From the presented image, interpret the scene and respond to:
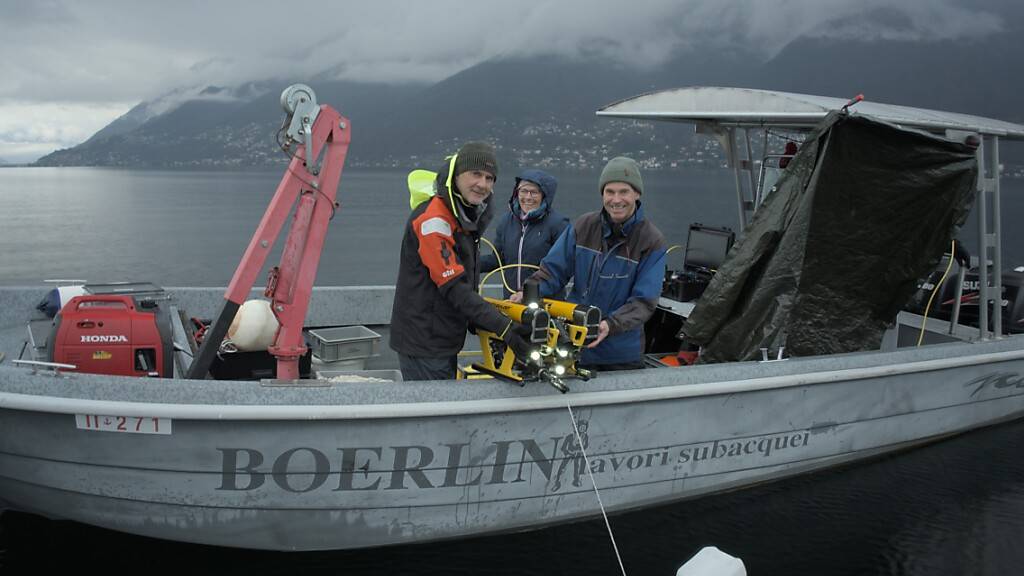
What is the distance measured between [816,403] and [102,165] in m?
212

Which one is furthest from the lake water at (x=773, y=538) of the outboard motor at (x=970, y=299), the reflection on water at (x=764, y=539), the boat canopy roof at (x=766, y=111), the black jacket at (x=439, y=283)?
the boat canopy roof at (x=766, y=111)

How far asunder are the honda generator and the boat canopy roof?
4.09 metres

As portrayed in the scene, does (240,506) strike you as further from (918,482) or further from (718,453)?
(918,482)

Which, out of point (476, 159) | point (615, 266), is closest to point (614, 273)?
point (615, 266)

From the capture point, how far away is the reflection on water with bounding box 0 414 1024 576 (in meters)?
4.25

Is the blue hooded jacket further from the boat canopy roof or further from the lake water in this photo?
the boat canopy roof

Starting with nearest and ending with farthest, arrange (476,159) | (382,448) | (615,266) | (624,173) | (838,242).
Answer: (476,159) → (382,448) → (624,173) → (615,266) → (838,242)

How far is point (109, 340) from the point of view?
393 centimetres

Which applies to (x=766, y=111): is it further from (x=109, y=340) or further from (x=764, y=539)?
(x=109, y=340)

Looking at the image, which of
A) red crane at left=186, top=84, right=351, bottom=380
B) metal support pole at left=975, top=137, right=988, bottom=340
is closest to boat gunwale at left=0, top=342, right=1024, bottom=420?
red crane at left=186, top=84, right=351, bottom=380

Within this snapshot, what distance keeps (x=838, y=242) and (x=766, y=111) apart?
113 cm

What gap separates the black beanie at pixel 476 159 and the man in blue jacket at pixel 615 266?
0.74m

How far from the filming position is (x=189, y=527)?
3789 mm

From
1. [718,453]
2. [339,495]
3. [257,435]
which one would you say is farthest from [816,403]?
[257,435]
